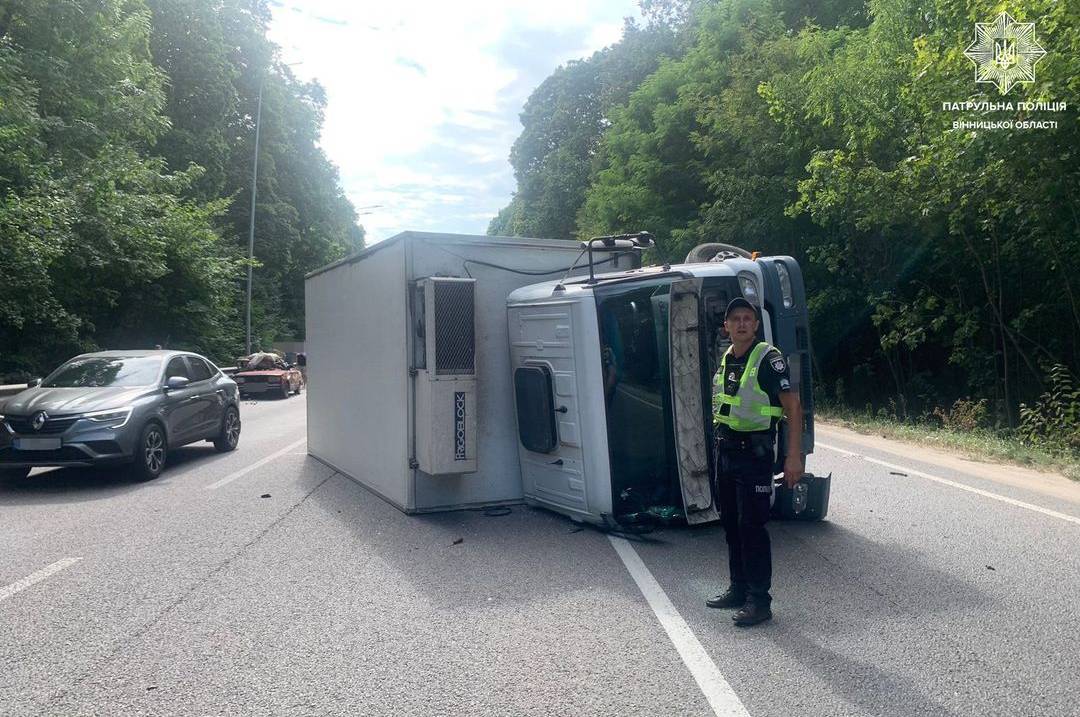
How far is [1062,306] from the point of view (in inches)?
565

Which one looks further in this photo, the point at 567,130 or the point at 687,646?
the point at 567,130

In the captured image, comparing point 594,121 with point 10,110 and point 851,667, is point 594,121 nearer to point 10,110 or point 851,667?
point 10,110

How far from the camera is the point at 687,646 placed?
14.0 feet

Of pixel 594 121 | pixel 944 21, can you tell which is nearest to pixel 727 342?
pixel 944 21

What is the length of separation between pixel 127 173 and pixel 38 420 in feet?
46.4

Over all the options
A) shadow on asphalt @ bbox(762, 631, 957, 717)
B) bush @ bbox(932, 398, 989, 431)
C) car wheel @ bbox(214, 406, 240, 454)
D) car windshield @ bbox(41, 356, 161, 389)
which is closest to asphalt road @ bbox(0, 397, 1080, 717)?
shadow on asphalt @ bbox(762, 631, 957, 717)

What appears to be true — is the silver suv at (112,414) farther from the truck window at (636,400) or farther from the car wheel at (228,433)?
the truck window at (636,400)

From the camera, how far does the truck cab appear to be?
6.20 m

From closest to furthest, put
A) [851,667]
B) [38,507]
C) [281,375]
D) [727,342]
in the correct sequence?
[851,667]
[727,342]
[38,507]
[281,375]

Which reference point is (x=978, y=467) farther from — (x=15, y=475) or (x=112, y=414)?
(x=15, y=475)

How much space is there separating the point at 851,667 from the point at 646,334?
10.0 ft

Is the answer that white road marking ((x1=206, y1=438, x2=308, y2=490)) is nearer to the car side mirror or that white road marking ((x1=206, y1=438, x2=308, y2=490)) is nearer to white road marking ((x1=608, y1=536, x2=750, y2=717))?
the car side mirror

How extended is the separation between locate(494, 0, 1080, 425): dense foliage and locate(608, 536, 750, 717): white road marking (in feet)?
28.3

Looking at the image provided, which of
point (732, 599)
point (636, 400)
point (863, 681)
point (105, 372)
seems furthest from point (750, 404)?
point (105, 372)
